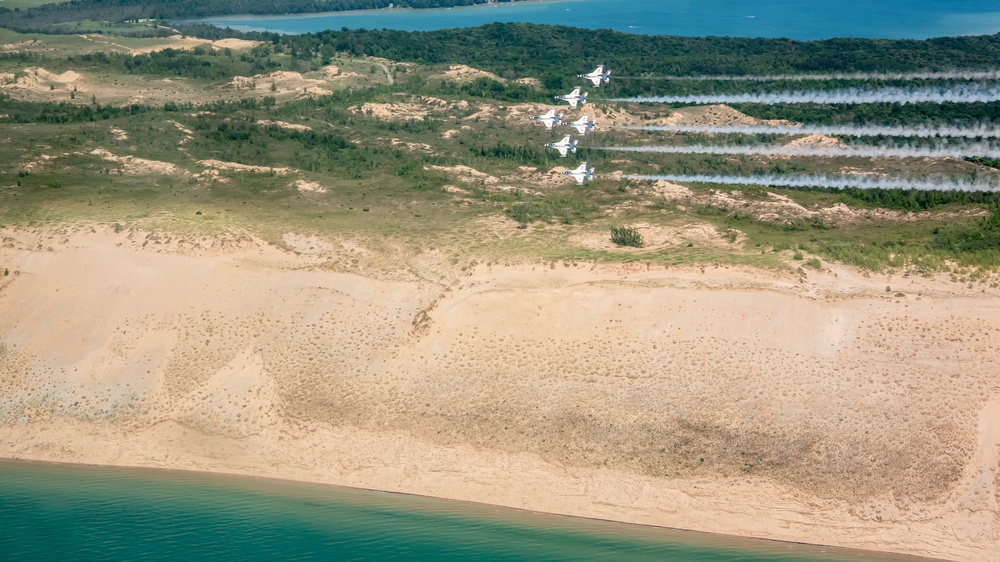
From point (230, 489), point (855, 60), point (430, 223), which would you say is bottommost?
point (230, 489)

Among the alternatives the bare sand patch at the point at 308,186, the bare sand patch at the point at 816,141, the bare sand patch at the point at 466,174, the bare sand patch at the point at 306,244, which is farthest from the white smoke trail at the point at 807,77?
the bare sand patch at the point at 306,244

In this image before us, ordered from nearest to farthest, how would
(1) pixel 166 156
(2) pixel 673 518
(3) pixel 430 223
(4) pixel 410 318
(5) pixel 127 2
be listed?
1. (2) pixel 673 518
2. (4) pixel 410 318
3. (3) pixel 430 223
4. (1) pixel 166 156
5. (5) pixel 127 2

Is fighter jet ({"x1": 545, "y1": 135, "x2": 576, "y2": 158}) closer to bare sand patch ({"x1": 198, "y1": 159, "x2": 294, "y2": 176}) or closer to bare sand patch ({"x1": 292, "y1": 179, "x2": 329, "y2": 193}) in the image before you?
bare sand patch ({"x1": 292, "y1": 179, "x2": 329, "y2": 193})

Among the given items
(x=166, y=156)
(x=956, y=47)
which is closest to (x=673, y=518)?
(x=166, y=156)

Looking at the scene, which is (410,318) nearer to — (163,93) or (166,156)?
(166,156)

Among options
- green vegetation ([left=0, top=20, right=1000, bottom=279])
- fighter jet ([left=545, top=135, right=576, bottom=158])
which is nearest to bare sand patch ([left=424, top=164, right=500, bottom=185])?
green vegetation ([left=0, top=20, right=1000, bottom=279])

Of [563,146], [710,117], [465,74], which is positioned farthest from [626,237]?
[465,74]
